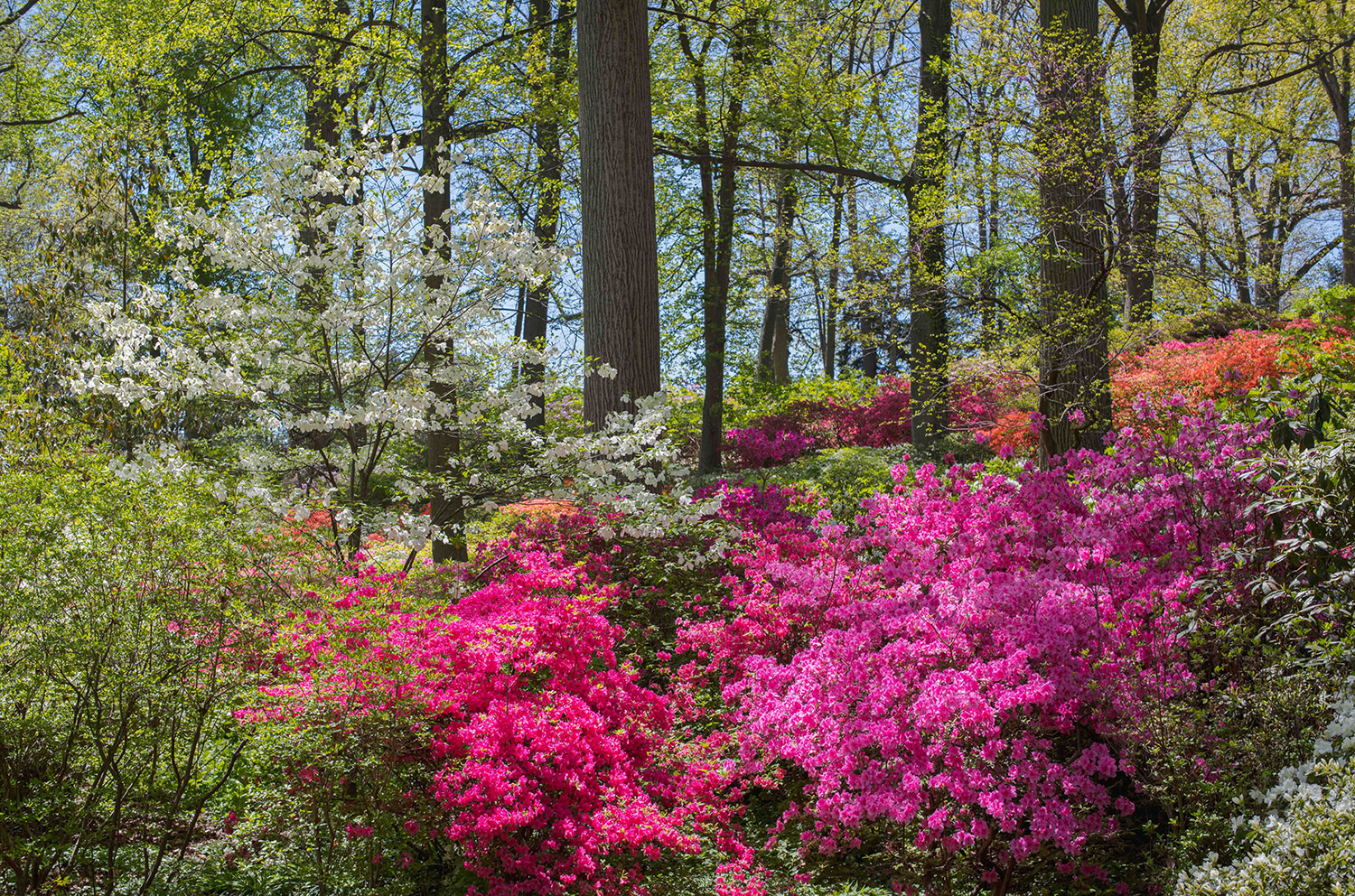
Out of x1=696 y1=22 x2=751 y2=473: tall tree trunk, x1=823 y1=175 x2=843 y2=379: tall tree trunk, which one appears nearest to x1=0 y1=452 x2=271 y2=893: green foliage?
x1=696 y1=22 x2=751 y2=473: tall tree trunk

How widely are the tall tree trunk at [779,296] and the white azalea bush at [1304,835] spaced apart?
389 inches

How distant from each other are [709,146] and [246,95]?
12.6m

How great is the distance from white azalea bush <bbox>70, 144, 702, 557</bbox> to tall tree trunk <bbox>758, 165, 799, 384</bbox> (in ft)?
24.0

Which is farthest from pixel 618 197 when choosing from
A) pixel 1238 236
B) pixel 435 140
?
pixel 1238 236

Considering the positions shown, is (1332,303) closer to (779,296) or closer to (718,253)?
(779,296)

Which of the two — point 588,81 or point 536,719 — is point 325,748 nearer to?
point 536,719

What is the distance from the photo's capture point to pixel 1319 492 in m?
3.17

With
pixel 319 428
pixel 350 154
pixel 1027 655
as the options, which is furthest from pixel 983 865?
pixel 350 154

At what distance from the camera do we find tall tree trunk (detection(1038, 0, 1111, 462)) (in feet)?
21.9

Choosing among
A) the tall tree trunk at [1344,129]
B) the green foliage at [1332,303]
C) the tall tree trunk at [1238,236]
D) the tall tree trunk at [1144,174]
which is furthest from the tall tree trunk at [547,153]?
the tall tree trunk at [1344,129]

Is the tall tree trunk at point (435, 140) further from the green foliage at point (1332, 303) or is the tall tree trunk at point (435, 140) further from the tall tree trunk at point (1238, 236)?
the green foliage at point (1332, 303)

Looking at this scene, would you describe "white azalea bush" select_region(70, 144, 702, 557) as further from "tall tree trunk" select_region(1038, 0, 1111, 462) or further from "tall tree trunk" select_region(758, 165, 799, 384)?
"tall tree trunk" select_region(758, 165, 799, 384)

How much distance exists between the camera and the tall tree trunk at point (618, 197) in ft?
20.9

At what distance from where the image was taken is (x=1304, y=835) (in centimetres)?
235
